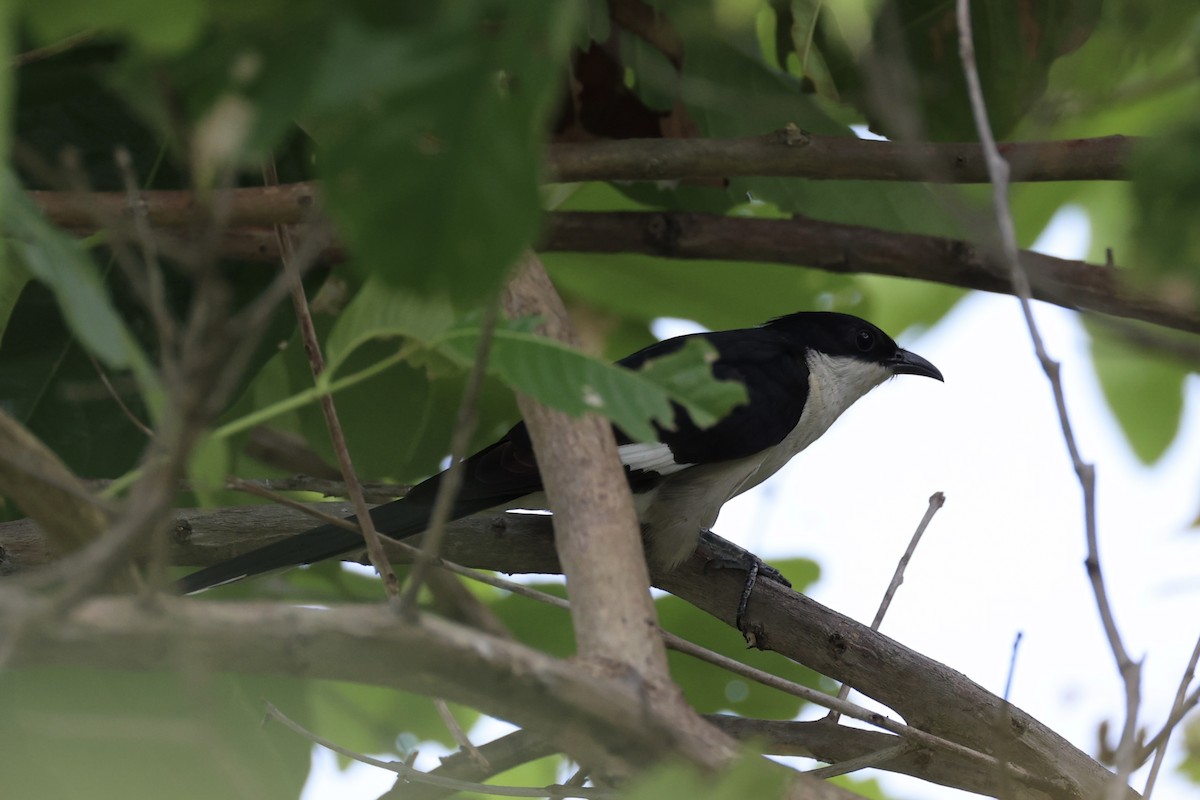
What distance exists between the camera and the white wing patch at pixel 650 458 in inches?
127

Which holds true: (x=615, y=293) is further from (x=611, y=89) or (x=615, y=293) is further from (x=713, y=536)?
(x=713, y=536)

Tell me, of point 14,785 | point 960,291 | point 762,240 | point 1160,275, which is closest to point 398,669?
point 14,785

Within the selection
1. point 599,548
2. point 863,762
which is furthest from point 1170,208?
point 863,762

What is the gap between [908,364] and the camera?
425cm

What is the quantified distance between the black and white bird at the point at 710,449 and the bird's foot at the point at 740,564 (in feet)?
0.24

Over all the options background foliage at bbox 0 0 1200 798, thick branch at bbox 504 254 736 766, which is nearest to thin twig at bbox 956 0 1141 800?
background foliage at bbox 0 0 1200 798

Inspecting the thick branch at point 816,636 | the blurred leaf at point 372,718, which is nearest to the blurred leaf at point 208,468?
the thick branch at point 816,636

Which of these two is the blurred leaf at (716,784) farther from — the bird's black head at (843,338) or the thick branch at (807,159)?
the bird's black head at (843,338)

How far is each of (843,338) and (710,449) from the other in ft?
3.47

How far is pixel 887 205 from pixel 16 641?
2764mm

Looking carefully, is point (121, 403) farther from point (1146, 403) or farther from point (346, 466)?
point (1146, 403)

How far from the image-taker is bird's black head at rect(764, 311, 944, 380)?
4160mm

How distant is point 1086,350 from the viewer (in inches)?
115

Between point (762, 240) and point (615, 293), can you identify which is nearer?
point (762, 240)
